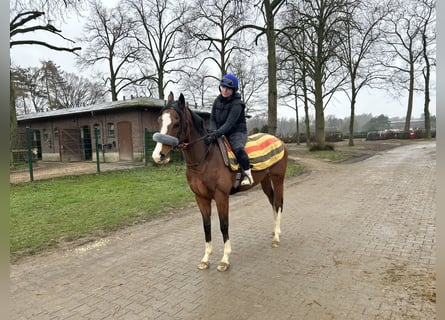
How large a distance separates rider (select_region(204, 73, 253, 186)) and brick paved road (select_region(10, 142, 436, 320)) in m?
1.44

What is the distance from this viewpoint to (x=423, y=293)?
3217 millimetres

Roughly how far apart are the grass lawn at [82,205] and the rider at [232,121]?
2930mm

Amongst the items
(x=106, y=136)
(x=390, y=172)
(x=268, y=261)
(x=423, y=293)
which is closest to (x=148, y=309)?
(x=268, y=261)

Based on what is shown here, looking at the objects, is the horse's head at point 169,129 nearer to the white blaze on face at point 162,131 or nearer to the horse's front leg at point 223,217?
the white blaze on face at point 162,131

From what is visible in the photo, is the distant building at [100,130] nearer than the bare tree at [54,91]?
Yes

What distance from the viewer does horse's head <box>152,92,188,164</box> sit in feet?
11.0

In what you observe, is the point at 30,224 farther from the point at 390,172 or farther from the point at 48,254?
the point at 390,172

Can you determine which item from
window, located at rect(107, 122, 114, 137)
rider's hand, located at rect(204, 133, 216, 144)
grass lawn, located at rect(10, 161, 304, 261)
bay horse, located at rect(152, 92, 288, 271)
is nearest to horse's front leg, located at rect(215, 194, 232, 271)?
bay horse, located at rect(152, 92, 288, 271)

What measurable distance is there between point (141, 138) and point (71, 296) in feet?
56.5

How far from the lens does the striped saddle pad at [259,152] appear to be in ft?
13.5

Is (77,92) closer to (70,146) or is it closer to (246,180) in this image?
(70,146)

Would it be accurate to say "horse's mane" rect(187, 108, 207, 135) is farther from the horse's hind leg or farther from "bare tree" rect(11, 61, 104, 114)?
"bare tree" rect(11, 61, 104, 114)

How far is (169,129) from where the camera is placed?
346 centimetres

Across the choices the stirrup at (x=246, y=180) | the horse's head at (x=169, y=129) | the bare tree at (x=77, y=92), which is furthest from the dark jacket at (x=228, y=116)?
the bare tree at (x=77, y=92)
